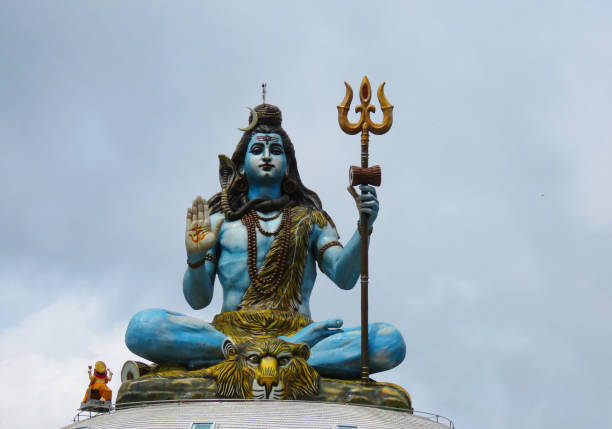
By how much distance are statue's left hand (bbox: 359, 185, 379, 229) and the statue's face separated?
204cm

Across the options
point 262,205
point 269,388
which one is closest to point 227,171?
point 262,205

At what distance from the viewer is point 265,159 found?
2333cm

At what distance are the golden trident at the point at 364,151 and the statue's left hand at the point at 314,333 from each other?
0.65 m

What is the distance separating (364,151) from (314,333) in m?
2.55

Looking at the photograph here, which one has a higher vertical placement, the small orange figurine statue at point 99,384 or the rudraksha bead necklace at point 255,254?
the rudraksha bead necklace at point 255,254

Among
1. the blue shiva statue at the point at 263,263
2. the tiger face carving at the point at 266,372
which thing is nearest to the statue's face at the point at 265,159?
the blue shiva statue at the point at 263,263

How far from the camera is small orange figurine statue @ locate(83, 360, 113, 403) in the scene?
2238cm

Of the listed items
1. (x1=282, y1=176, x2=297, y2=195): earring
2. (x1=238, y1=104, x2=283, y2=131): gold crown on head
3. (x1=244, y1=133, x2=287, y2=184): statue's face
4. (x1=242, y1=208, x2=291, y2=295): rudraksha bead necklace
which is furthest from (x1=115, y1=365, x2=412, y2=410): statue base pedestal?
(x1=238, y1=104, x2=283, y2=131): gold crown on head

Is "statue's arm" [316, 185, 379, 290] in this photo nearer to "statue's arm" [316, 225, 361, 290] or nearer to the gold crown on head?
"statue's arm" [316, 225, 361, 290]

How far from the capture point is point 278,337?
21.9 m

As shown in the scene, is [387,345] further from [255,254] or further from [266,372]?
[255,254]

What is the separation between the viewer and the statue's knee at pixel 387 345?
2170cm

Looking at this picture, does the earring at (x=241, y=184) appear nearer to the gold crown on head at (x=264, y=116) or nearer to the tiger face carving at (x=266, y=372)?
the gold crown on head at (x=264, y=116)

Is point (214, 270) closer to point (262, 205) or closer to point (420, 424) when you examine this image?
point (262, 205)
